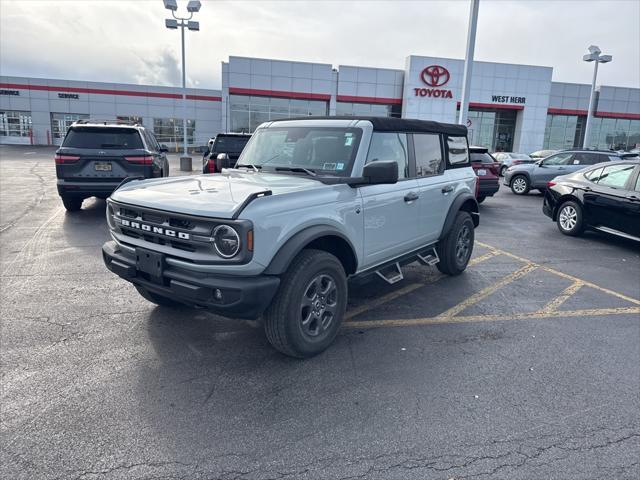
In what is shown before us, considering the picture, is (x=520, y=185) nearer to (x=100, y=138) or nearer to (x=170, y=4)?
(x=100, y=138)

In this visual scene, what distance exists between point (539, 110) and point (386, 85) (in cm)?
1392

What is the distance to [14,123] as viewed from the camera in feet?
139

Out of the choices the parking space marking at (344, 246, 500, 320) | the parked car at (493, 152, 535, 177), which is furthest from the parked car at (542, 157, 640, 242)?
the parked car at (493, 152, 535, 177)

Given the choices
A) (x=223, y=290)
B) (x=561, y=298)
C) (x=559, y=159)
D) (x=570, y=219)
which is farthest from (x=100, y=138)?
(x=559, y=159)

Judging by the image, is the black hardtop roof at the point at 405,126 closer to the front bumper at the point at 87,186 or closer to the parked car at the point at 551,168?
the front bumper at the point at 87,186

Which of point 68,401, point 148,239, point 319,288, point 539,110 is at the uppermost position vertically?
point 539,110

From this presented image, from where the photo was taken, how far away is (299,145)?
4707 millimetres

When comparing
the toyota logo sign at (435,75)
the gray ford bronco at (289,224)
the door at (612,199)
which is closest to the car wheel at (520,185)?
the door at (612,199)

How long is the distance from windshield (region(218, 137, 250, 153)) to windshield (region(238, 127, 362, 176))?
25.7 feet

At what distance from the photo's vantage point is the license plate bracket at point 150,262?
345 cm

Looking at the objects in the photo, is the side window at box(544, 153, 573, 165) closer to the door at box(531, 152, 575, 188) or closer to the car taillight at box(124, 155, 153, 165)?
the door at box(531, 152, 575, 188)

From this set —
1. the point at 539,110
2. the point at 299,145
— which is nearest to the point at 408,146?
the point at 299,145

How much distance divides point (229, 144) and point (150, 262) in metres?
9.79

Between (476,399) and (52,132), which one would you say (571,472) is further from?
(52,132)
